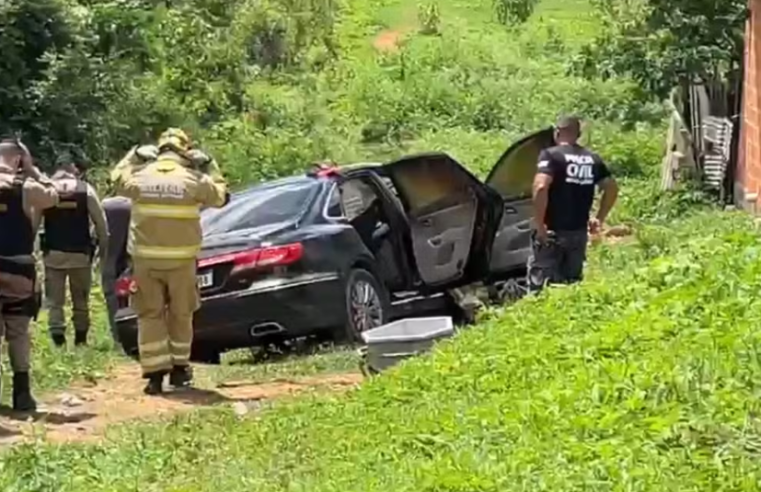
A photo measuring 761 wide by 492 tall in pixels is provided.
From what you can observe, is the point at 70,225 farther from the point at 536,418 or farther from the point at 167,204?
the point at 536,418

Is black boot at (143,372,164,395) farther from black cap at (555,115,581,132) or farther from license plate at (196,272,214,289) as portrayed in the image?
black cap at (555,115,581,132)

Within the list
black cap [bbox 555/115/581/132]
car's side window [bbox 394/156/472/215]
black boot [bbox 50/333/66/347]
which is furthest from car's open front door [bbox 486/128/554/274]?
black boot [bbox 50/333/66/347]

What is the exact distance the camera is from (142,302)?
10375mm

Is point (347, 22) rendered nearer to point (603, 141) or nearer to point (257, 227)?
point (603, 141)

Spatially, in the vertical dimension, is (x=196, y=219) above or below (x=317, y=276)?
above

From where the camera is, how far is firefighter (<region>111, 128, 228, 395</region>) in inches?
404

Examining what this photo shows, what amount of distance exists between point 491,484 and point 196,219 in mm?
4928

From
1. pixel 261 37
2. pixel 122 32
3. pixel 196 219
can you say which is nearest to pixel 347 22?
pixel 261 37

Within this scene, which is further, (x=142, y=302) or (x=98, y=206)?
(x=98, y=206)

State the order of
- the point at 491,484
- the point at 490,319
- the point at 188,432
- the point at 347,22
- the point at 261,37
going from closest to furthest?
1. the point at 491,484
2. the point at 188,432
3. the point at 490,319
4. the point at 261,37
5. the point at 347,22

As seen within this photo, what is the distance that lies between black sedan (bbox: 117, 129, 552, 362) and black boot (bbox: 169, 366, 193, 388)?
968mm

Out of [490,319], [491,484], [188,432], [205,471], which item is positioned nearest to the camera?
[491,484]

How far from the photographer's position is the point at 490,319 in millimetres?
10102

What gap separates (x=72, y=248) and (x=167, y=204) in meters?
3.39
